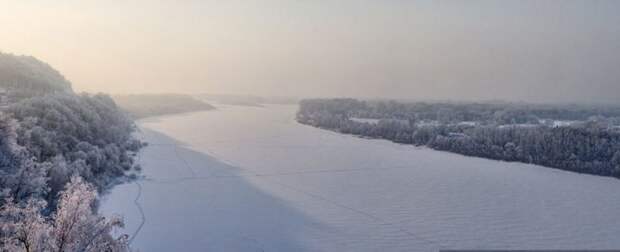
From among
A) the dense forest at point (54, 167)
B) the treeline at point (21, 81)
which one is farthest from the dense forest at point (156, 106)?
the dense forest at point (54, 167)

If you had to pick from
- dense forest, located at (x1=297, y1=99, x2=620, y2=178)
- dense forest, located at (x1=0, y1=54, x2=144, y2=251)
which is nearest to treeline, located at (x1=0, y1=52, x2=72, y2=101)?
dense forest, located at (x1=0, y1=54, x2=144, y2=251)

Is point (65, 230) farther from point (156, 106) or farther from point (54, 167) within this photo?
point (156, 106)

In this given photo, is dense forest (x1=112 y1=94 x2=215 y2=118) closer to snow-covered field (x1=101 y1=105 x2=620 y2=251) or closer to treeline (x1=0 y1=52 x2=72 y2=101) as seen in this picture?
treeline (x1=0 y1=52 x2=72 y2=101)

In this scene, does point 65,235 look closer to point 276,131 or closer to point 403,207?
point 403,207

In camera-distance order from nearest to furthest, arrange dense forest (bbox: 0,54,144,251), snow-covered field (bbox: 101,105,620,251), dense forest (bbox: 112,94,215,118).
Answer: dense forest (bbox: 0,54,144,251) < snow-covered field (bbox: 101,105,620,251) < dense forest (bbox: 112,94,215,118)

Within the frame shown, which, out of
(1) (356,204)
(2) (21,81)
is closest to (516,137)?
(1) (356,204)

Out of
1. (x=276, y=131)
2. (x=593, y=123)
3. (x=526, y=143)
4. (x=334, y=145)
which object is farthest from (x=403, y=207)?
(x=276, y=131)

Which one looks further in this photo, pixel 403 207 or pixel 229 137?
pixel 229 137
